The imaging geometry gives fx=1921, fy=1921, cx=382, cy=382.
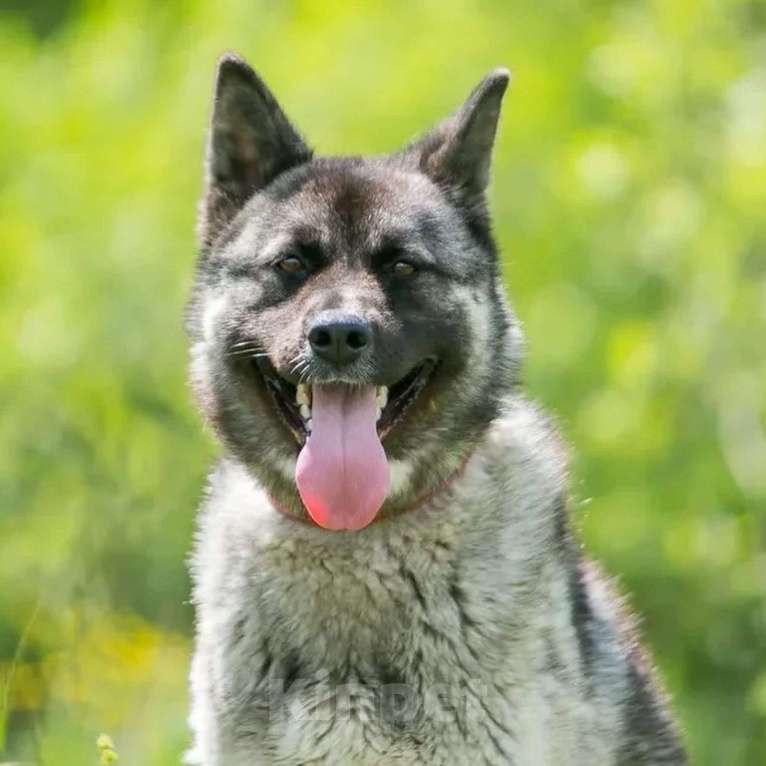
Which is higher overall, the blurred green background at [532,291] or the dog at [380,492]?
the blurred green background at [532,291]

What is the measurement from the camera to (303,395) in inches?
207

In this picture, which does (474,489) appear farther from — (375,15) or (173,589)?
(375,15)

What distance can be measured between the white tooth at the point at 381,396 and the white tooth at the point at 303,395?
20cm

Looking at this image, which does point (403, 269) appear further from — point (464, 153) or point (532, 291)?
point (532, 291)

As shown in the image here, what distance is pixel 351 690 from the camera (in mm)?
4961

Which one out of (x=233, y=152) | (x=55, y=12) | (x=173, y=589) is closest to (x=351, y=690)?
(x=233, y=152)

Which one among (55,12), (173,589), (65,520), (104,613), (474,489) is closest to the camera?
(474,489)

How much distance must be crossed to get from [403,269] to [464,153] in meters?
0.48

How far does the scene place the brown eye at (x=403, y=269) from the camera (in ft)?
17.4

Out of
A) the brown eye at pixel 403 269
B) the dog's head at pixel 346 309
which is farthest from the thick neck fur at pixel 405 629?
the brown eye at pixel 403 269

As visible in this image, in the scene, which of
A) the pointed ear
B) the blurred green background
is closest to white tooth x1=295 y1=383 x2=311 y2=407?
the pointed ear

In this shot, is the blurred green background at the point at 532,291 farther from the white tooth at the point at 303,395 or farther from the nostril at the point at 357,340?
the nostril at the point at 357,340

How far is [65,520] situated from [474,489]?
12.4 feet

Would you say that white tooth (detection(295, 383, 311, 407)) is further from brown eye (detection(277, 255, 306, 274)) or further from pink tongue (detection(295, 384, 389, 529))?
brown eye (detection(277, 255, 306, 274))
